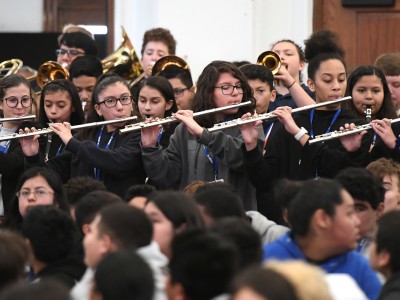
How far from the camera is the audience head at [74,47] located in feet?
33.0

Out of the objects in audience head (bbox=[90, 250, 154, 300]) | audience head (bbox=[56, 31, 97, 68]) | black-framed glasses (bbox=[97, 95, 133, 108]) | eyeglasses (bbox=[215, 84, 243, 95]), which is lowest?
audience head (bbox=[90, 250, 154, 300])

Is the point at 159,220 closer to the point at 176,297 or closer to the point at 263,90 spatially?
the point at 176,297

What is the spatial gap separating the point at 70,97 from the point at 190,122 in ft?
3.57

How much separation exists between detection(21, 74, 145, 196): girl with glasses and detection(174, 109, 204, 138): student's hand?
0.34 m

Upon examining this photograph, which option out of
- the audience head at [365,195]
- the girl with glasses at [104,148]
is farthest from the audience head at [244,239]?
the girl with glasses at [104,148]

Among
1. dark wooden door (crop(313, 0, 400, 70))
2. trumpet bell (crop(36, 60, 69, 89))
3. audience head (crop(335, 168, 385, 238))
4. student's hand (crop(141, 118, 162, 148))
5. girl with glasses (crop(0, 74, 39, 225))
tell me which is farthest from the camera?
dark wooden door (crop(313, 0, 400, 70))

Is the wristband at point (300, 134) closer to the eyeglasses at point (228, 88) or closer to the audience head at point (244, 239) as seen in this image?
the eyeglasses at point (228, 88)

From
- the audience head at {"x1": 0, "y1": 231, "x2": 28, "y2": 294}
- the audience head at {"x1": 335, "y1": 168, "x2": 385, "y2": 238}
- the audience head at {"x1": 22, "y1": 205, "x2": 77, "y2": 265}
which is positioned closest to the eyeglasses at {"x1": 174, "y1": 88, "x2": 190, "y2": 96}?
the audience head at {"x1": 335, "y1": 168, "x2": 385, "y2": 238}

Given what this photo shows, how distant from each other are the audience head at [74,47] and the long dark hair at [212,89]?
2410 mm

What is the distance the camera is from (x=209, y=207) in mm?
5711

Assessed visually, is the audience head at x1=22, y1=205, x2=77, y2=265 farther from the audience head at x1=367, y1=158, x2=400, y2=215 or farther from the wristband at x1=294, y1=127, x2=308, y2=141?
the wristband at x1=294, y1=127, x2=308, y2=141

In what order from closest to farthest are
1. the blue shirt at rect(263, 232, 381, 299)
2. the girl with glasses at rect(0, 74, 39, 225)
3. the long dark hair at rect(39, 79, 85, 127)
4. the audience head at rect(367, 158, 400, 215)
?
1. the blue shirt at rect(263, 232, 381, 299)
2. the audience head at rect(367, 158, 400, 215)
3. the girl with glasses at rect(0, 74, 39, 225)
4. the long dark hair at rect(39, 79, 85, 127)

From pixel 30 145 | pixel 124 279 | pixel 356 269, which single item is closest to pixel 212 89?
pixel 30 145

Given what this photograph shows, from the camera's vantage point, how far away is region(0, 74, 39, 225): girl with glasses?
7.89 m
